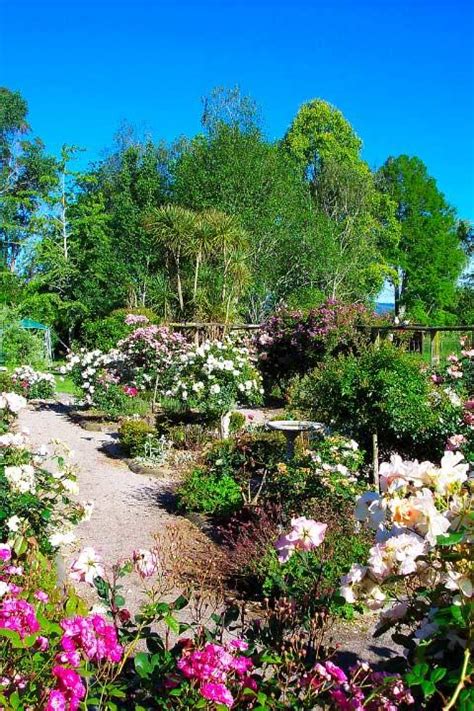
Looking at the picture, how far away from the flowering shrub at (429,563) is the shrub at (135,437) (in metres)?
6.96

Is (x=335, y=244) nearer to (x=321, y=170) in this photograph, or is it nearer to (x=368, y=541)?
(x=321, y=170)

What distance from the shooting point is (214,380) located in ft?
28.0

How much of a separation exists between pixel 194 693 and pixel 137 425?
7.37m

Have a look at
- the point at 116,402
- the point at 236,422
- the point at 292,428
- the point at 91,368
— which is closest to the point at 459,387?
the point at 292,428

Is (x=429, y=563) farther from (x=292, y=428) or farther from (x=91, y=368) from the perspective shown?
(x=91, y=368)

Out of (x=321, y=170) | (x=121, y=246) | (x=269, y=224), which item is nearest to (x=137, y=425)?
(x=269, y=224)

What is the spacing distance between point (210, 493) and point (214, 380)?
278 cm

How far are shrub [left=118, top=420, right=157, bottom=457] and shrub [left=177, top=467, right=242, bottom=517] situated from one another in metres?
2.33

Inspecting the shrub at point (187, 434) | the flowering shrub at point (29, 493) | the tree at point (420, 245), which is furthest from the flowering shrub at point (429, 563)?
the tree at point (420, 245)

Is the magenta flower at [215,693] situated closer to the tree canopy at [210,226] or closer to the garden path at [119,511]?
the garden path at [119,511]

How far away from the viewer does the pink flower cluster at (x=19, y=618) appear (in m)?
1.57

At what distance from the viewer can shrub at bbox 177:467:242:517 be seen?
5715 mm

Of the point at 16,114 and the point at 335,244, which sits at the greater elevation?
the point at 16,114

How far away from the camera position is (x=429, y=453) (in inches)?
248
